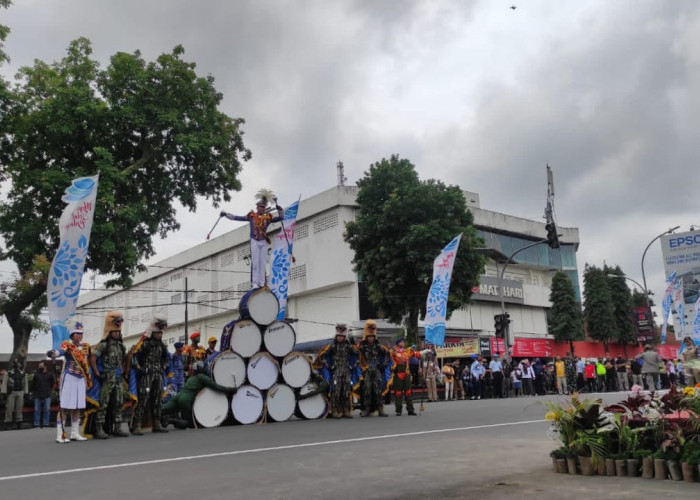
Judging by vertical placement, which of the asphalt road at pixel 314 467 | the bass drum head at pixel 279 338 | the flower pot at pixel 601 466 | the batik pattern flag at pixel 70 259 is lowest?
the asphalt road at pixel 314 467

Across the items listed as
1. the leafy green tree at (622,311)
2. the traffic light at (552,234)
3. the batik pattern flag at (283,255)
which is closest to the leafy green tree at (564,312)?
the leafy green tree at (622,311)

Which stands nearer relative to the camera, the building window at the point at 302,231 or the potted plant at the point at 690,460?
the potted plant at the point at 690,460

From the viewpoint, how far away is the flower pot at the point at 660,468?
6102 mm

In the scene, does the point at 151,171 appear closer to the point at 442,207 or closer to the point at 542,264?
the point at 442,207

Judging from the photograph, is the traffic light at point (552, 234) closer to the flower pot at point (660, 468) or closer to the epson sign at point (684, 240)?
the epson sign at point (684, 240)

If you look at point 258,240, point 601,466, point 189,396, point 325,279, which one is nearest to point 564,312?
point 325,279

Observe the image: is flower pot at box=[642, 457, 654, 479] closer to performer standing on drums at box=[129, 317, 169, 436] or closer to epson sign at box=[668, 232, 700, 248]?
performer standing on drums at box=[129, 317, 169, 436]

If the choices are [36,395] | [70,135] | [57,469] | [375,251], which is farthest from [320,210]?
[57,469]

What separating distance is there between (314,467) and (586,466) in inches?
114

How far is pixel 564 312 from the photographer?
182ft

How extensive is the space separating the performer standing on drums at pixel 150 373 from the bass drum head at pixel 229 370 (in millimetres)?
1157

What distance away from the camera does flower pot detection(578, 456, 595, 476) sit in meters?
6.52

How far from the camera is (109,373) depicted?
39.6 ft

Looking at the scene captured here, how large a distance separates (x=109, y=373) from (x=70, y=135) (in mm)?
13261
